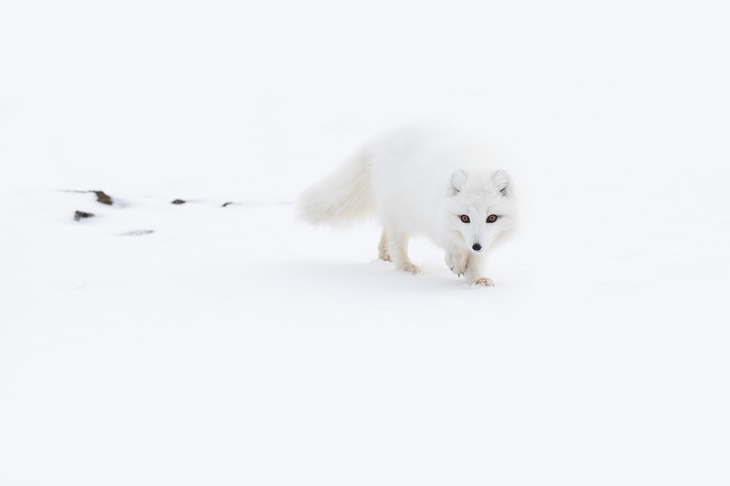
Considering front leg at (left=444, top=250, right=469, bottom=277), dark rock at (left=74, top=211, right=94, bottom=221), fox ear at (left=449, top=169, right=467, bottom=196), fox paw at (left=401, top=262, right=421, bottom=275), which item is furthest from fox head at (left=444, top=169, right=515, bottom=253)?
dark rock at (left=74, top=211, right=94, bottom=221)

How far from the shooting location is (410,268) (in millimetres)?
5223

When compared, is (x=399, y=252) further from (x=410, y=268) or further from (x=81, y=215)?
(x=81, y=215)

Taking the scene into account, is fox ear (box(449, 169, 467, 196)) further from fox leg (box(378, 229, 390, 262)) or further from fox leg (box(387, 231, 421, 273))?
fox leg (box(378, 229, 390, 262))

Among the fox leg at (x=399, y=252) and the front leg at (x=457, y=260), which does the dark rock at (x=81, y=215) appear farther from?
the front leg at (x=457, y=260)

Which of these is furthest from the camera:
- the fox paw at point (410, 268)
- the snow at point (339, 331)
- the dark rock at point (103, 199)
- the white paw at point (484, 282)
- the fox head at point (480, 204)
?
the dark rock at point (103, 199)

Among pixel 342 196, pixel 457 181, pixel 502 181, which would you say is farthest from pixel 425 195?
pixel 342 196

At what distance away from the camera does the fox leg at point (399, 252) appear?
5230 mm

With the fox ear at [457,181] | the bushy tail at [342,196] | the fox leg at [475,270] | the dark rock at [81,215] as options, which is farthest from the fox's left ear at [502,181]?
the dark rock at [81,215]

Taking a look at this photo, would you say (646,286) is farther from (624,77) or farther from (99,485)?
(624,77)

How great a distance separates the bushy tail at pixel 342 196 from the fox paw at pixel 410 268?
0.58 m

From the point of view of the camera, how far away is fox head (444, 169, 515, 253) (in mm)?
4520

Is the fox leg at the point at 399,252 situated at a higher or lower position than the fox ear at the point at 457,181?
lower

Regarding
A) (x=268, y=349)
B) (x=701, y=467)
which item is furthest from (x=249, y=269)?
(x=701, y=467)

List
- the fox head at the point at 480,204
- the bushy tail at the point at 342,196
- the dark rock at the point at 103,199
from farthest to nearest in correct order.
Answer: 1. the dark rock at the point at 103,199
2. the bushy tail at the point at 342,196
3. the fox head at the point at 480,204
